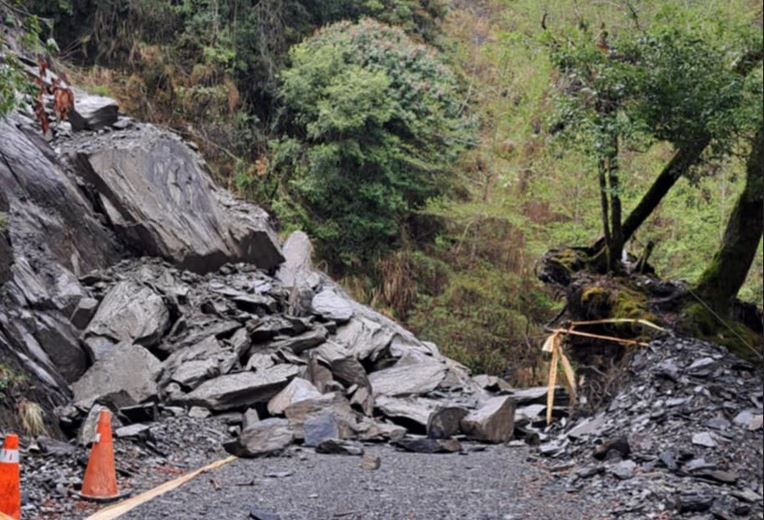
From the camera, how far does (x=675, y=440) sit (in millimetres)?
6254

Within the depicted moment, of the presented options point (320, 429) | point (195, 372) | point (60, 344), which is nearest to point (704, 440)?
point (320, 429)

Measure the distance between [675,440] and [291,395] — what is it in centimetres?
440

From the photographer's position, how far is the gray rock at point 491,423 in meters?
8.70

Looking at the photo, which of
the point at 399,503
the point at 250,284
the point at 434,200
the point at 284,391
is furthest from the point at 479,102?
the point at 399,503

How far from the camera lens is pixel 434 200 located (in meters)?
20.0

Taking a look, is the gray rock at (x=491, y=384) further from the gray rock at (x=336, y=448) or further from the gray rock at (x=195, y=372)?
the gray rock at (x=336, y=448)

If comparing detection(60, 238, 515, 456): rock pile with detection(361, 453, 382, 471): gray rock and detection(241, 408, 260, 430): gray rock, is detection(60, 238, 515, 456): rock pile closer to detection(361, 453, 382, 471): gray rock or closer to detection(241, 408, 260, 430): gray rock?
detection(241, 408, 260, 430): gray rock

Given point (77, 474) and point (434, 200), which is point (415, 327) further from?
point (77, 474)

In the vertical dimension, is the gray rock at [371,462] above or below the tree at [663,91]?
below

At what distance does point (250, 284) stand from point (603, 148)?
6853 millimetres

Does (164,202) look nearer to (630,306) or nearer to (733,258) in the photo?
(630,306)

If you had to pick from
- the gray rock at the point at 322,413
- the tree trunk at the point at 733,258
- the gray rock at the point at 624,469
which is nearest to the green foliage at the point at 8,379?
the gray rock at the point at 322,413

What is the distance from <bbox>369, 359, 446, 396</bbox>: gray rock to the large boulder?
3211 mm

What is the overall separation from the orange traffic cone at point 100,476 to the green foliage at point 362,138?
13.1 m
